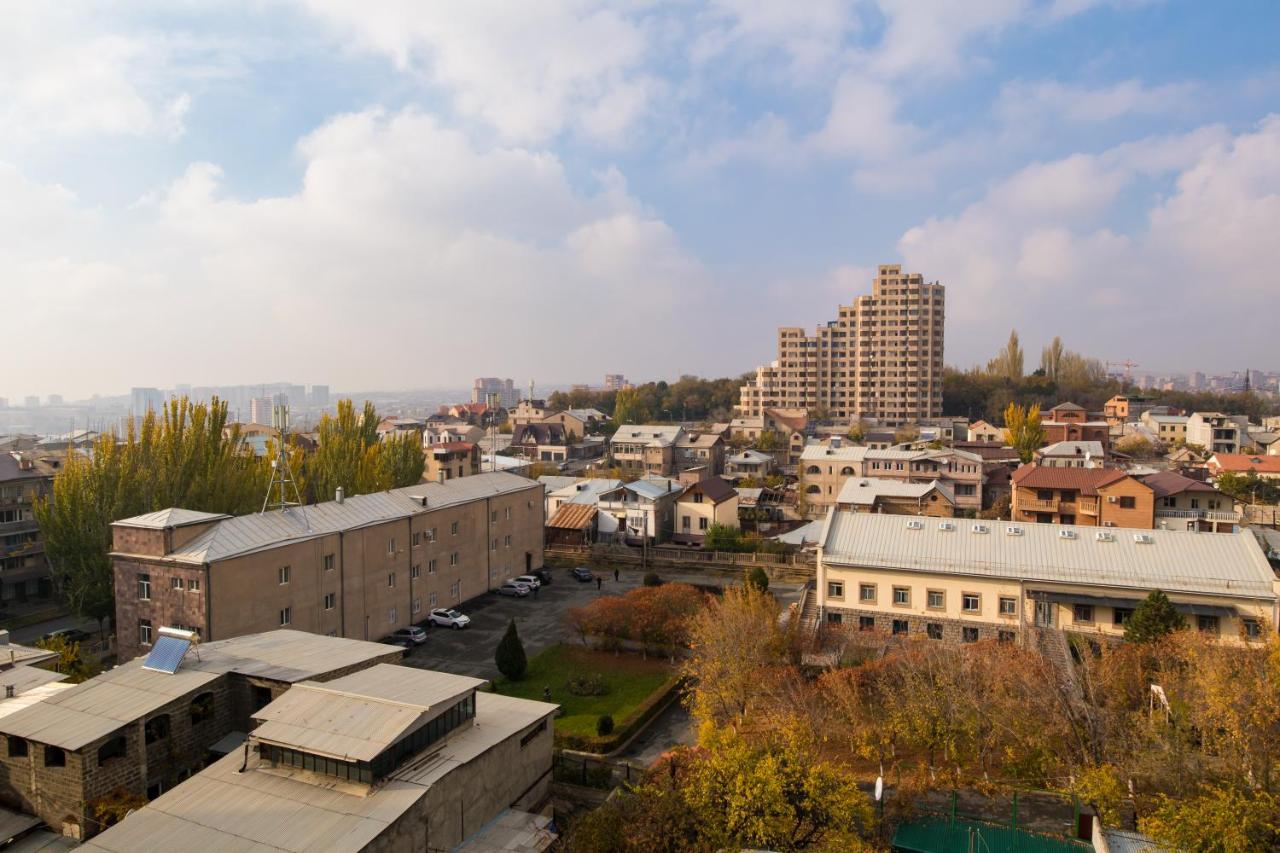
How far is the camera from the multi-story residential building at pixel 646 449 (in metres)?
75.1

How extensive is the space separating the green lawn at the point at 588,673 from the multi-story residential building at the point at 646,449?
4347cm

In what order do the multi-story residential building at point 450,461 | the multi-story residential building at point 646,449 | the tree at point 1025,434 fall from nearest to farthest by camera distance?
the multi-story residential building at point 450,461 < the tree at point 1025,434 < the multi-story residential building at point 646,449

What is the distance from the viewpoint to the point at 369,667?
63.9ft

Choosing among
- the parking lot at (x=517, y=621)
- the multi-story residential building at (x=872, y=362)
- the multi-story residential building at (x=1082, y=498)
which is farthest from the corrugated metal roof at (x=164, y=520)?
the multi-story residential building at (x=872, y=362)

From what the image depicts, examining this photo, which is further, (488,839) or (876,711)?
(876,711)

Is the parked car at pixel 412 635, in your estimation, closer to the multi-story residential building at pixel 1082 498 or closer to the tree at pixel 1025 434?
the multi-story residential building at pixel 1082 498

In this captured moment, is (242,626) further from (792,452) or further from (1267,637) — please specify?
(792,452)

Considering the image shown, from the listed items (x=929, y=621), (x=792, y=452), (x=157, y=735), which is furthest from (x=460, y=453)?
(x=157, y=735)

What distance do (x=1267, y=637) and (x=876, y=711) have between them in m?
14.9

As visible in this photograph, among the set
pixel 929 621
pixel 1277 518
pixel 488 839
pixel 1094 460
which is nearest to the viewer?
pixel 488 839

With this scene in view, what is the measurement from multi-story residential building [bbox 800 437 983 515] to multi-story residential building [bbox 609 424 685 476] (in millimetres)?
17788

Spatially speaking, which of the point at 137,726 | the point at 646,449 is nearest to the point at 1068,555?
the point at 137,726

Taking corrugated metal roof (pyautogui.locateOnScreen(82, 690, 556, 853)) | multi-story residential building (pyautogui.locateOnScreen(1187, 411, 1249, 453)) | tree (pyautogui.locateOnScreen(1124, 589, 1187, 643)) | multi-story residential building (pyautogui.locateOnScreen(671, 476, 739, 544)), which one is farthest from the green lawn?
multi-story residential building (pyautogui.locateOnScreen(1187, 411, 1249, 453))

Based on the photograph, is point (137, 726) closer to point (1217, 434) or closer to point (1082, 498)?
point (1082, 498)
